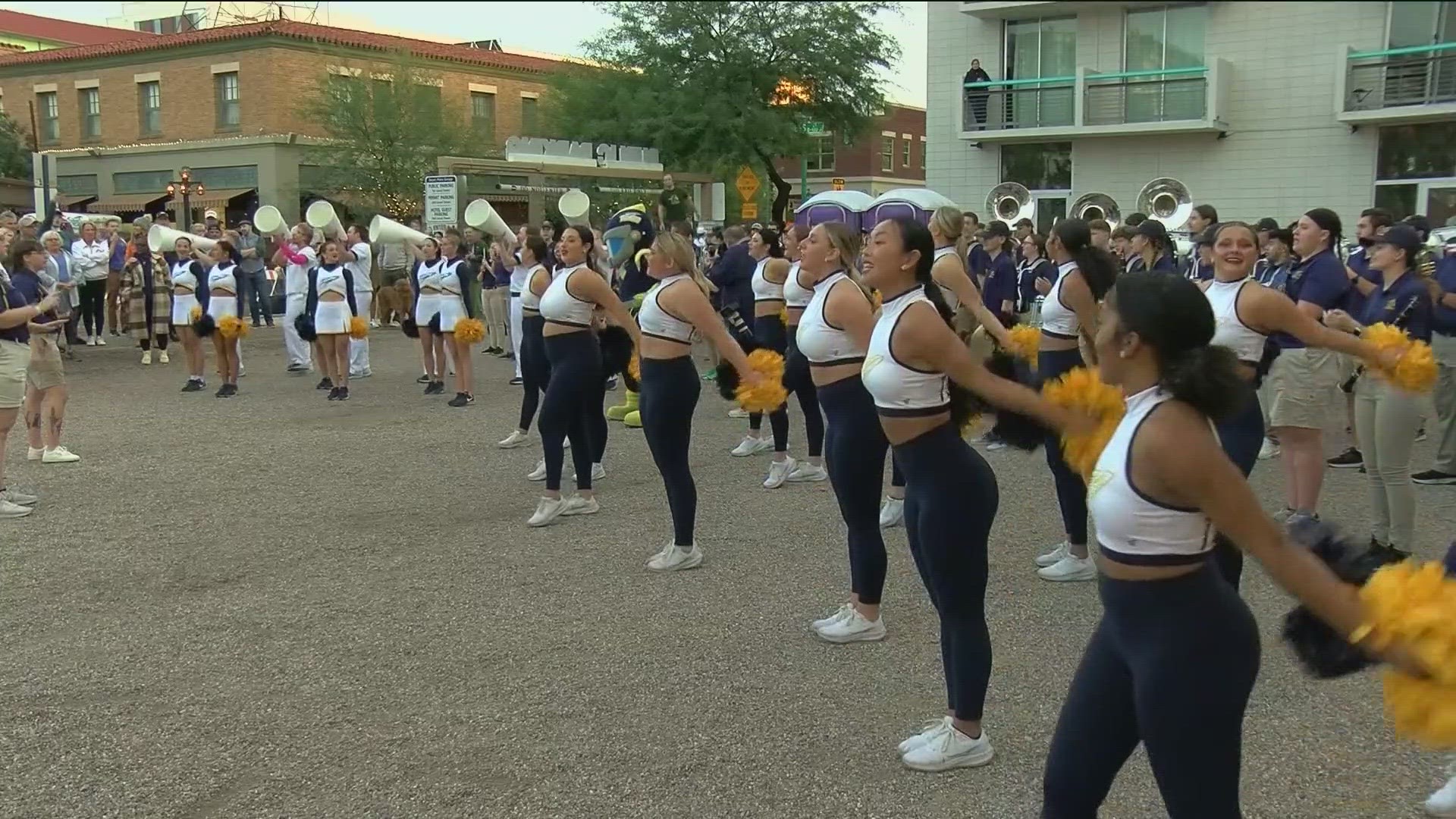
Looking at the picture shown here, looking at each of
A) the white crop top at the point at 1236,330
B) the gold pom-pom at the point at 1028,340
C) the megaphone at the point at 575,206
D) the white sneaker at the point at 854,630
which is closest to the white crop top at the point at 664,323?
the gold pom-pom at the point at 1028,340

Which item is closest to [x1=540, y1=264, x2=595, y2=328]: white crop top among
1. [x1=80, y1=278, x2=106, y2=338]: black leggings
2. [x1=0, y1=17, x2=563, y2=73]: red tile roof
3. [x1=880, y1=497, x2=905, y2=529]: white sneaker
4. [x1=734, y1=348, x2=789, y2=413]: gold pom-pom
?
[x1=734, y1=348, x2=789, y2=413]: gold pom-pom

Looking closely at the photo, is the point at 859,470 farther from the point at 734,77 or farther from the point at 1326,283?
the point at 734,77

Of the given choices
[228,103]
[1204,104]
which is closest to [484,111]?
[228,103]

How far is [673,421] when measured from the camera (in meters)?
6.22

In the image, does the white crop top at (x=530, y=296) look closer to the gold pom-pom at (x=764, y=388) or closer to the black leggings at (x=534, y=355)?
the black leggings at (x=534, y=355)

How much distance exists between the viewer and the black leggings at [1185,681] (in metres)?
2.46

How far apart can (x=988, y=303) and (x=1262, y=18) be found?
15.4 metres

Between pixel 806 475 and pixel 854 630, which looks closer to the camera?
pixel 854 630

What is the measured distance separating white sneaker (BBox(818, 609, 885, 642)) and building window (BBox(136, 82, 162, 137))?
3921 centimetres

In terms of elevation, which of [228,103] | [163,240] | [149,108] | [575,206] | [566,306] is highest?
[149,108]

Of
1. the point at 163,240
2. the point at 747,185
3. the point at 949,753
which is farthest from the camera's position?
the point at 747,185

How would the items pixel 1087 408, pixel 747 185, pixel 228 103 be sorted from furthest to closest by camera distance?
1. pixel 228 103
2. pixel 747 185
3. pixel 1087 408

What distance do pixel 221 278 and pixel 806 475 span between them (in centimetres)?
826

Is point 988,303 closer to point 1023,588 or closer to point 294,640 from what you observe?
point 1023,588
